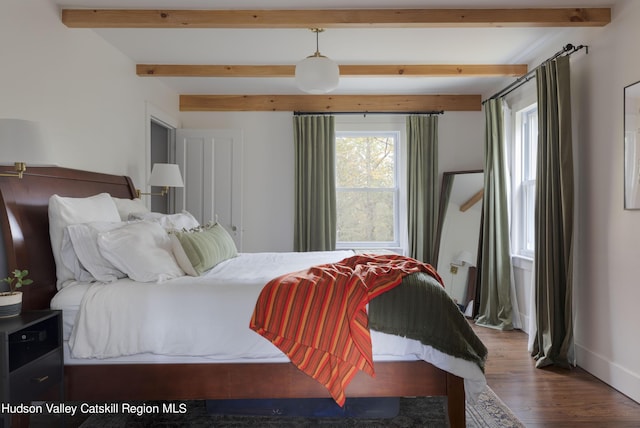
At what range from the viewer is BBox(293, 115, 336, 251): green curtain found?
16.1 ft

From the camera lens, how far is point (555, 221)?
10.3 feet

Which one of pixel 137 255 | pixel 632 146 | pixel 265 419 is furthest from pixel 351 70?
pixel 265 419

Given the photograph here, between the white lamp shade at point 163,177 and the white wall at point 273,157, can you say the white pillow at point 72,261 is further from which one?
the white wall at point 273,157

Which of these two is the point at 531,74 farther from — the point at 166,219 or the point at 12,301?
the point at 12,301

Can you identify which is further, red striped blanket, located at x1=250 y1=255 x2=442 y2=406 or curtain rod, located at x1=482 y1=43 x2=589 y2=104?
curtain rod, located at x1=482 y1=43 x2=589 y2=104

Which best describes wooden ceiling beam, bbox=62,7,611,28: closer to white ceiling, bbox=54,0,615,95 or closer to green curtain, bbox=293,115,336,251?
white ceiling, bbox=54,0,615,95

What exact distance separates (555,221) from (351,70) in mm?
2155

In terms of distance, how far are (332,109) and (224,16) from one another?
2.43 metres

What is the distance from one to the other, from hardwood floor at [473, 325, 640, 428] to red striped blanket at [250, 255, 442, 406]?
3.59 feet

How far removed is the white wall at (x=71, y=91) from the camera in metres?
2.35

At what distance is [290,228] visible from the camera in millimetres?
5098

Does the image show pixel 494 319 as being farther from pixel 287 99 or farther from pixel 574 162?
pixel 287 99

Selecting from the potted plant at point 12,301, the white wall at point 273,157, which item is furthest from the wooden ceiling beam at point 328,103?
the potted plant at point 12,301

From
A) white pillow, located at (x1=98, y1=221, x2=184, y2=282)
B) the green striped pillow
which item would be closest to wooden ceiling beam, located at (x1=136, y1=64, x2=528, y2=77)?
the green striped pillow
